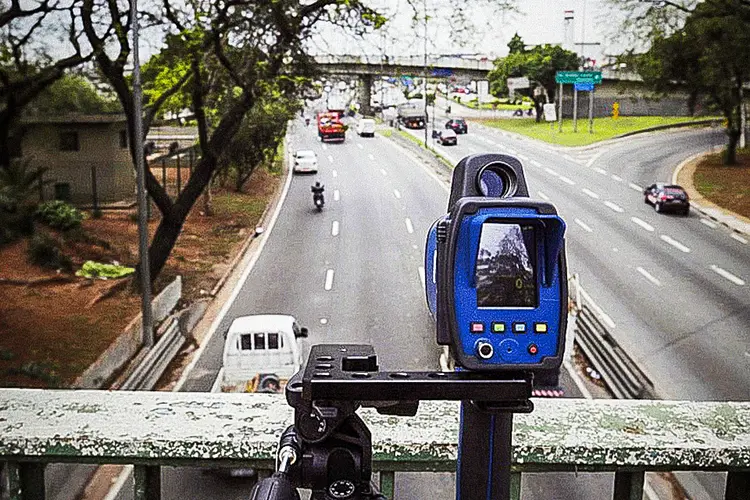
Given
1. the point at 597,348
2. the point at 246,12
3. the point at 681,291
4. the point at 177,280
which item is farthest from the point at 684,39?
the point at 177,280

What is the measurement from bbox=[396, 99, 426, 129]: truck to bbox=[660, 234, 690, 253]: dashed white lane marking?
3.16 feet

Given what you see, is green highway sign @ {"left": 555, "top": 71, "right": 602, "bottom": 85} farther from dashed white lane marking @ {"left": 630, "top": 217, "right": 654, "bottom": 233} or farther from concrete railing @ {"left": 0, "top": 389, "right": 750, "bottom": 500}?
concrete railing @ {"left": 0, "top": 389, "right": 750, "bottom": 500}

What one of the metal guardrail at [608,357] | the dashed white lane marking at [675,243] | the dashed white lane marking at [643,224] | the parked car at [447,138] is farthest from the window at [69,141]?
the dashed white lane marking at [675,243]

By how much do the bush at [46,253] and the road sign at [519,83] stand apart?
5.94 ft

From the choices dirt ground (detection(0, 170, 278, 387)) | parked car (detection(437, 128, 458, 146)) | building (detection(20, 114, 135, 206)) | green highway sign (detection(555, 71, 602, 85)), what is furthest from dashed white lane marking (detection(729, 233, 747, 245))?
building (detection(20, 114, 135, 206))

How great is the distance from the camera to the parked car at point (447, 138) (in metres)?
2.74

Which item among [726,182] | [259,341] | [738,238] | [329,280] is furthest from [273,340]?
[726,182]

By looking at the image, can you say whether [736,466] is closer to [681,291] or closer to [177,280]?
[681,291]

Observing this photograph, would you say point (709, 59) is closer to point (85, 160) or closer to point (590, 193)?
point (590, 193)

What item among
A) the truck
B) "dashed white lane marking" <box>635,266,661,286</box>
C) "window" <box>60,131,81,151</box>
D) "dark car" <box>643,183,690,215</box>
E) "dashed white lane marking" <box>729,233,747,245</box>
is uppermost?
the truck

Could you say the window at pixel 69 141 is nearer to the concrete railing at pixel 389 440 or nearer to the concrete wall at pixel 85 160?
the concrete wall at pixel 85 160

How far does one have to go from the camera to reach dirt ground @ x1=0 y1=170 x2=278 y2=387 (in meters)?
2.97

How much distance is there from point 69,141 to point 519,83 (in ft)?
6.78

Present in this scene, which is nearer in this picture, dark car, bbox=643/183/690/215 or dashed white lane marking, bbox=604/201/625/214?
dark car, bbox=643/183/690/215
